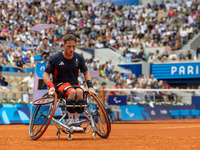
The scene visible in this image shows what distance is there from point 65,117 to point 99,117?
1.87 ft

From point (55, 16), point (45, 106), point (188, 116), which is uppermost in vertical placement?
point (55, 16)

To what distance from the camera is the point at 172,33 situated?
2578 cm

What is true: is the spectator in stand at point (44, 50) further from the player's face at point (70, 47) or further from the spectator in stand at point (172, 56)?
the spectator in stand at point (172, 56)

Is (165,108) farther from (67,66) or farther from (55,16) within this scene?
(55,16)

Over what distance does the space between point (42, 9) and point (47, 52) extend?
54.5 ft

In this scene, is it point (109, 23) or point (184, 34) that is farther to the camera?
point (109, 23)

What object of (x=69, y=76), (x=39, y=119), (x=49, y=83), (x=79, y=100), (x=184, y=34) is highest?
(x=184, y=34)

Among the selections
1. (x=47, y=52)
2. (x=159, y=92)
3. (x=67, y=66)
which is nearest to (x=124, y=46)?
(x=159, y=92)

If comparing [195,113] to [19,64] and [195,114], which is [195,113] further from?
[19,64]

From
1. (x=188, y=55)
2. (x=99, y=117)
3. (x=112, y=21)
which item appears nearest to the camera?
(x=99, y=117)

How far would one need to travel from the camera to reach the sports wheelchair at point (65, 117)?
547 cm

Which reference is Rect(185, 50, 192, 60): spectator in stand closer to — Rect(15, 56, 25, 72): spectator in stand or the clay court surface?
Rect(15, 56, 25, 72): spectator in stand

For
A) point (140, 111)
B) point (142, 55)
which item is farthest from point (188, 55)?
point (140, 111)

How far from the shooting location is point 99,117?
5824 mm
